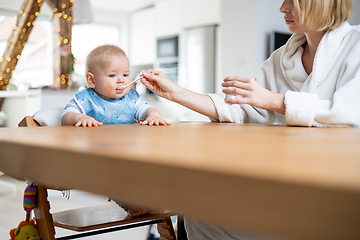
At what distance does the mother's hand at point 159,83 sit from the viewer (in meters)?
1.06

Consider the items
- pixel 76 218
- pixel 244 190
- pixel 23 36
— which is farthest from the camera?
pixel 23 36

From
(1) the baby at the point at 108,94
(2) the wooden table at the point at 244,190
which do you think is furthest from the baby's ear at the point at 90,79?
(2) the wooden table at the point at 244,190

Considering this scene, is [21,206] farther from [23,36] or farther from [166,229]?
[23,36]

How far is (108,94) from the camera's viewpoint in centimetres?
122

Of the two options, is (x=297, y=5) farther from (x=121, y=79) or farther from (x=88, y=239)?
(x=88, y=239)

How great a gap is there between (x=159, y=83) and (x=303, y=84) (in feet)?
1.64

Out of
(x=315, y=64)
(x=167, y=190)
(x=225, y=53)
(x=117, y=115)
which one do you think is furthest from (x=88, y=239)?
(x=225, y=53)

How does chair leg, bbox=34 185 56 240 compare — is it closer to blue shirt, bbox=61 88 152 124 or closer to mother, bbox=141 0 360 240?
blue shirt, bbox=61 88 152 124

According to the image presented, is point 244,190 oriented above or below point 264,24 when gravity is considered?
below

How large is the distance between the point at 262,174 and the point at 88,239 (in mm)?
2002

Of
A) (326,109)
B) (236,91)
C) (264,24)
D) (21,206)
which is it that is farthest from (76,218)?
(264,24)

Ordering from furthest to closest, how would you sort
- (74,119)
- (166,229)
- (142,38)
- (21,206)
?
(142,38) < (21,206) < (166,229) < (74,119)

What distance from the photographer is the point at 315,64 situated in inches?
41.3

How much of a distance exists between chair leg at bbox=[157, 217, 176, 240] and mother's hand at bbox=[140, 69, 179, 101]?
1.79 feet
